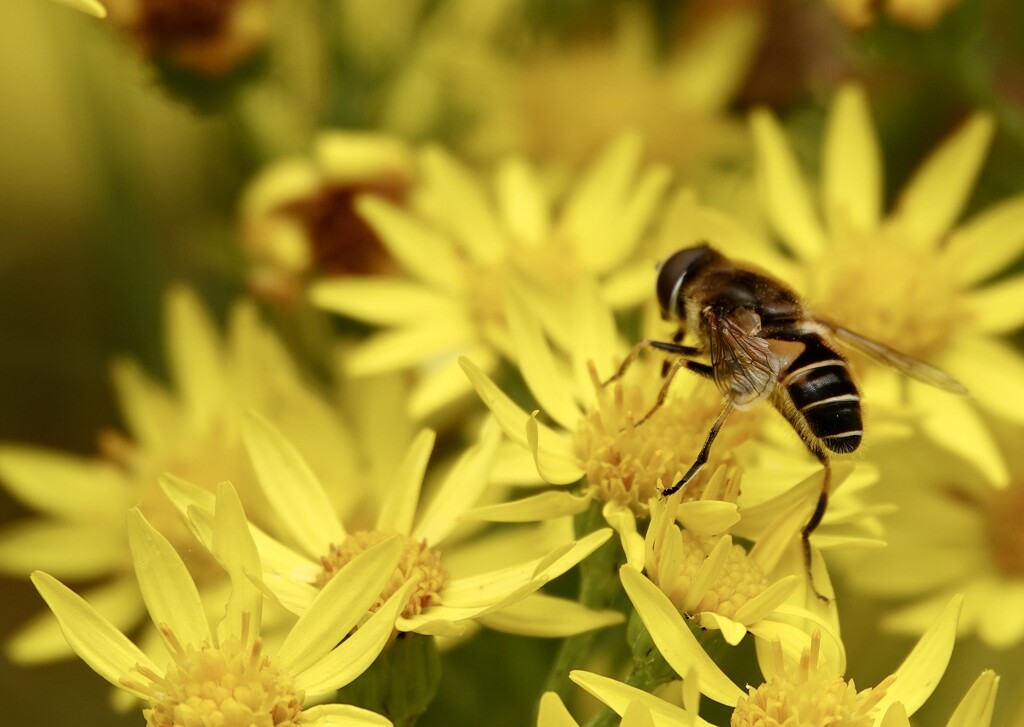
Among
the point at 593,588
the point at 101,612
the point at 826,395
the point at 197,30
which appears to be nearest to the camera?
the point at 593,588

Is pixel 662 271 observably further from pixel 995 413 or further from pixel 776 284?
pixel 995 413

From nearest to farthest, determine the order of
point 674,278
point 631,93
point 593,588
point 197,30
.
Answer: point 593,588 → point 674,278 → point 197,30 → point 631,93

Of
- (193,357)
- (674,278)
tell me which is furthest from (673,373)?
(193,357)

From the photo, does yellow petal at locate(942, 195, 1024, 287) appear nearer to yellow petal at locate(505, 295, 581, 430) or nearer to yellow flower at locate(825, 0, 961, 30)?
yellow flower at locate(825, 0, 961, 30)

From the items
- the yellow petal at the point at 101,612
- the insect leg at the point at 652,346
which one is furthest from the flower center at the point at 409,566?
the yellow petal at the point at 101,612

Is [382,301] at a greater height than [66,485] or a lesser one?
greater

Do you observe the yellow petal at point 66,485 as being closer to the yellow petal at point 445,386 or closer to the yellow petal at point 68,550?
the yellow petal at point 68,550

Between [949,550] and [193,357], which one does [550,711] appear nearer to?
[949,550]
